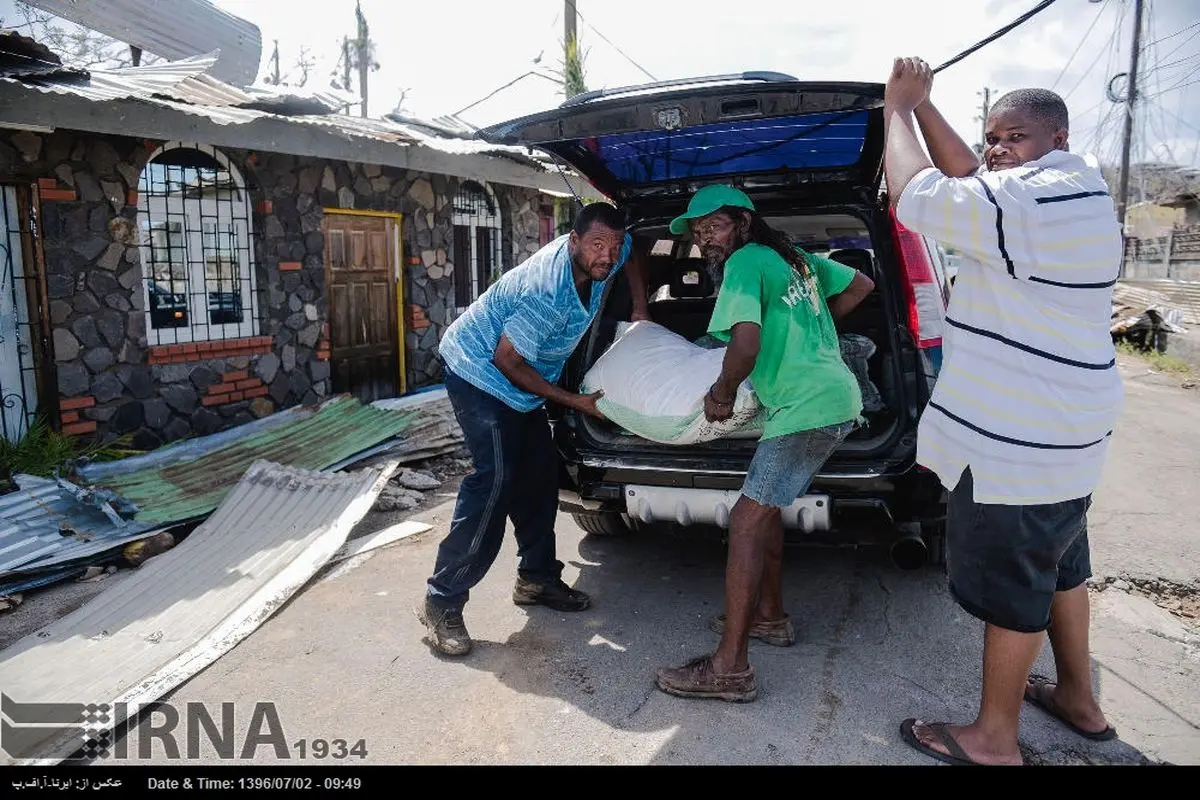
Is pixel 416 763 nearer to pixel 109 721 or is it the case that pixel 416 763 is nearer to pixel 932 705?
pixel 109 721

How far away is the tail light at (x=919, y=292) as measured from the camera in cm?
315

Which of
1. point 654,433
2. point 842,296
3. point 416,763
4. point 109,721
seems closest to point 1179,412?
point 842,296

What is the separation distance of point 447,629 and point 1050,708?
7.08 feet

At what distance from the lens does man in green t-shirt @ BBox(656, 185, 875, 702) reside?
2709 mm

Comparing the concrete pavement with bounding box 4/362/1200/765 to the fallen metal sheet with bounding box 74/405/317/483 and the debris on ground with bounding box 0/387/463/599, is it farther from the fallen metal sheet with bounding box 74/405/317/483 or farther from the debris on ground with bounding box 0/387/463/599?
the fallen metal sheet with bounding box 74/405/317/483

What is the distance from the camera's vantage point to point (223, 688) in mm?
2914

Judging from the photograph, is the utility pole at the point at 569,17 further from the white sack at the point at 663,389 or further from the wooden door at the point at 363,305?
the white sack at the point at 663,389

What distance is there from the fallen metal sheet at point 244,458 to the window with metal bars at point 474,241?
2.97 meters

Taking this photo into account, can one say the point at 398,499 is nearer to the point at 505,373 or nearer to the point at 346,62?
the point at 505,373

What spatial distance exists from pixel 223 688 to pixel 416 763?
0.94 m

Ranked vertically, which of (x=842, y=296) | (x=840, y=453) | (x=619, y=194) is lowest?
(x=840, y=453)

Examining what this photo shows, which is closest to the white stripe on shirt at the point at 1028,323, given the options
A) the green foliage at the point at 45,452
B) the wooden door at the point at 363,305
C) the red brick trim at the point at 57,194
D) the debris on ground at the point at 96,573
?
the debris on ground at the point at 96,573

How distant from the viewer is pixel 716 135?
10.6 ft

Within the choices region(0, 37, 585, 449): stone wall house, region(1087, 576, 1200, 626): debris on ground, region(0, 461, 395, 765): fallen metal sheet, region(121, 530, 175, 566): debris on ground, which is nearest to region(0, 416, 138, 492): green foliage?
region(0, 37, 585, 449): stone wall house
